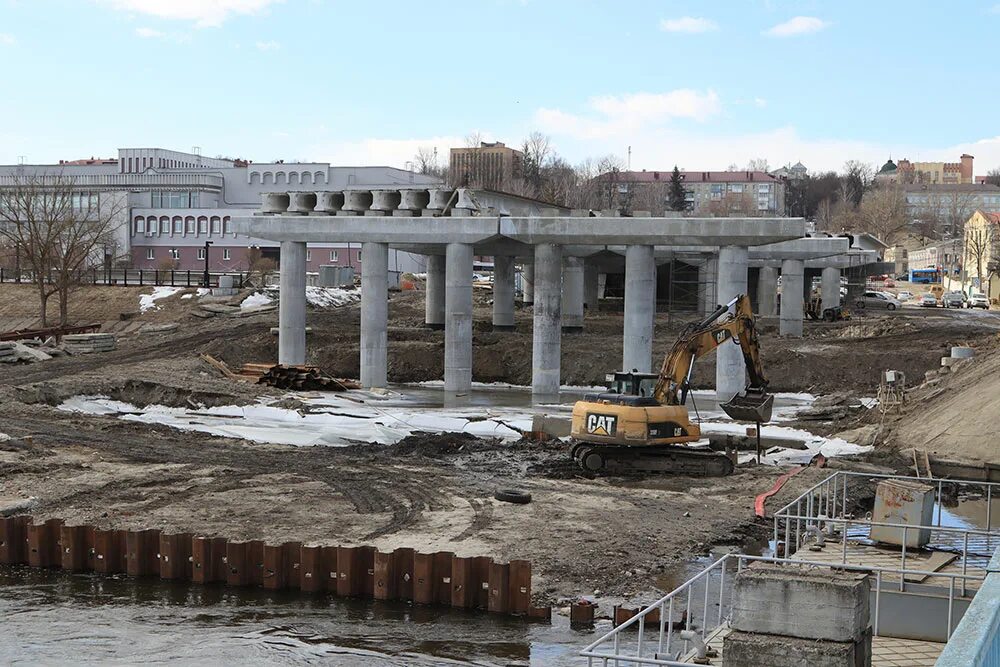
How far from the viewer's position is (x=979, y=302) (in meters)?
89.0

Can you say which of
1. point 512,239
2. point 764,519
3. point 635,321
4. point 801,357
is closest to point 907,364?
point 801,357

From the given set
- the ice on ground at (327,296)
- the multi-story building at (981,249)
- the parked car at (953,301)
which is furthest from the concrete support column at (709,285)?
the multi-story building at (981,249)

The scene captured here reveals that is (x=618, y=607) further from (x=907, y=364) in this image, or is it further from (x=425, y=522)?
(x=907, y=364)

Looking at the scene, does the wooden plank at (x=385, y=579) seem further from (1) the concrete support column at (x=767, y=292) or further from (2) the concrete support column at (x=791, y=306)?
(1) the concrete support column at (x=767, y=292)

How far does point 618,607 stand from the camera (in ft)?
55.6

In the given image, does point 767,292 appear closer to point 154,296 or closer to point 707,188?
point 154,296

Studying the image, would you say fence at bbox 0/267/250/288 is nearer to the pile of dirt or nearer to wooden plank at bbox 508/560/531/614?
the pile of dirt

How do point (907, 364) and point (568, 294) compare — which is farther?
point (568, 294)

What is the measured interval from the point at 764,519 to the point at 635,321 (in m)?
18.6


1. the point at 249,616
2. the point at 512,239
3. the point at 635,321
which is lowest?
the point at 249,616

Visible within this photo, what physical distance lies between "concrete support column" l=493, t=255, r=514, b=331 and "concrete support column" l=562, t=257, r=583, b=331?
2753mm

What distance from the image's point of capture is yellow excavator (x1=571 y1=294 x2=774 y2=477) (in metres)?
27.1

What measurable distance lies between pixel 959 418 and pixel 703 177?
540ft

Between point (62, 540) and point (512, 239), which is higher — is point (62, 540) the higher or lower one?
the lower one
